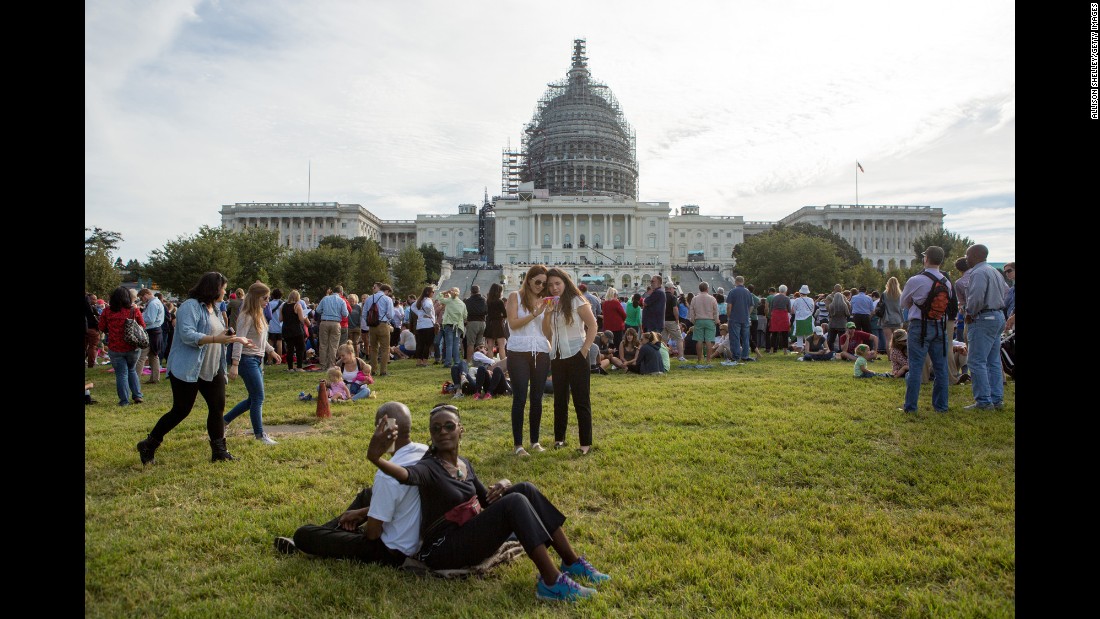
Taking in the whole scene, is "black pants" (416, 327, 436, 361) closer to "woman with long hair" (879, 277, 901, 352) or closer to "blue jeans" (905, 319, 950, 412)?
"woman with long hair" (879, 277, 901, 352)

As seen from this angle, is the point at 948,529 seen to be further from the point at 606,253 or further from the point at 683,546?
the point at 606,253

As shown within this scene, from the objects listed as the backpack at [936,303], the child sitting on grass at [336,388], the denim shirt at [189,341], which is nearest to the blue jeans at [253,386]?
the denim shirt at [189,341]

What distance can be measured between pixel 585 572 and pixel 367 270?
5910 centimetres

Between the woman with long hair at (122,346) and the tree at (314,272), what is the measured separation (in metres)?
44.3

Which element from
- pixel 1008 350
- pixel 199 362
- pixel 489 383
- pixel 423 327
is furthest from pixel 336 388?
pixel 1008 350

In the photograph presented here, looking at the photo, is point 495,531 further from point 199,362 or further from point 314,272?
point 314,272

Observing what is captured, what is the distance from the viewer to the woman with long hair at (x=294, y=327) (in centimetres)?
1345

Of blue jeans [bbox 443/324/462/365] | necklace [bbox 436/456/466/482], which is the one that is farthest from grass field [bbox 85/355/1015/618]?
blue jeans [bbox 443/324/462/365]

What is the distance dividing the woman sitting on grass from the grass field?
0.45 feet

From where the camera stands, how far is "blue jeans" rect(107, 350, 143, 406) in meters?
9.66

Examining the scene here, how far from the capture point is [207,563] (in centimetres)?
388

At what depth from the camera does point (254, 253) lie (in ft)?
174
